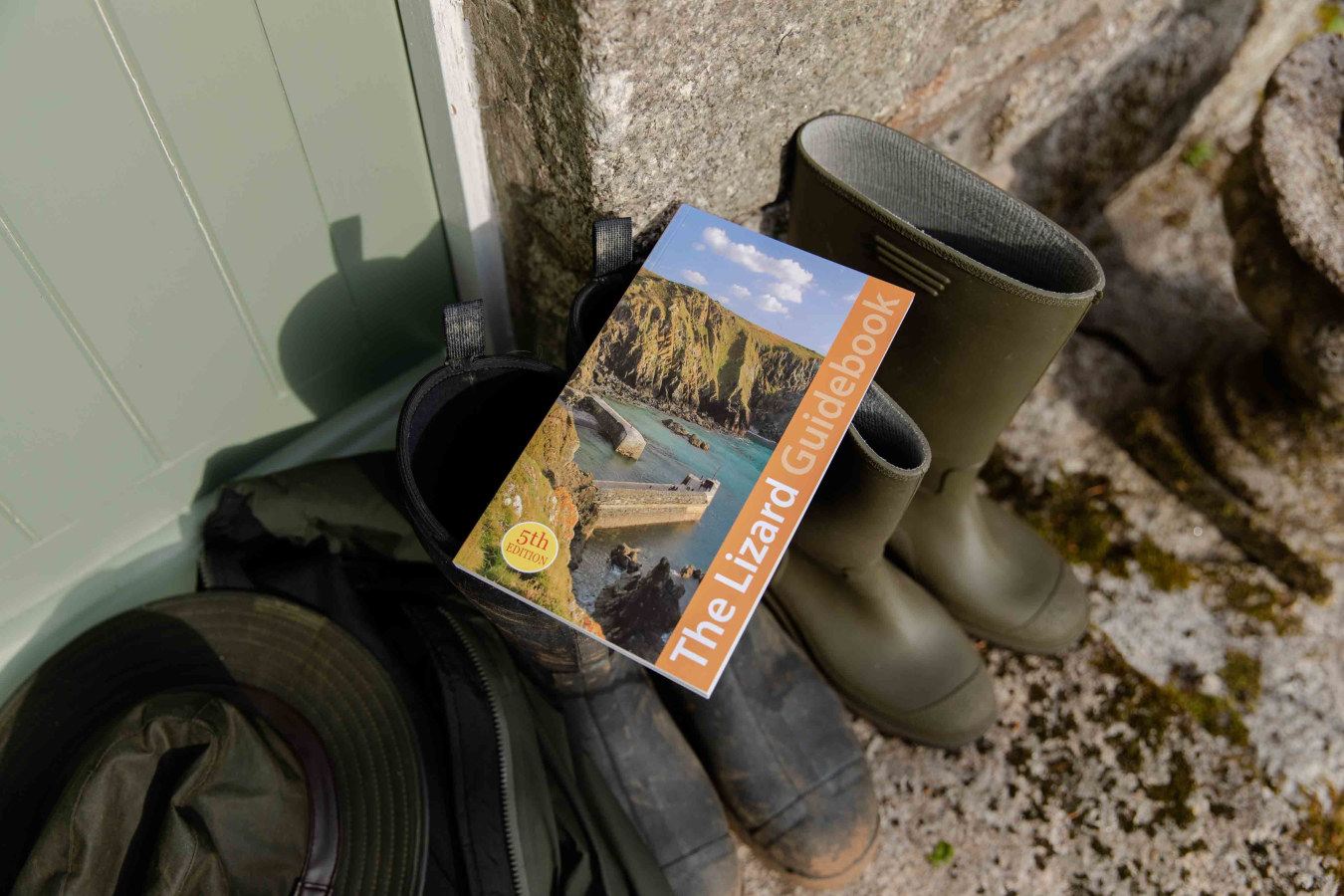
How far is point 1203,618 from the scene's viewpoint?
4.48 feet

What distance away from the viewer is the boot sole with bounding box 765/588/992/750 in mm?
1202

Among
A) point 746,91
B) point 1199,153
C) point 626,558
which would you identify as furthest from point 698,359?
point 1199,153

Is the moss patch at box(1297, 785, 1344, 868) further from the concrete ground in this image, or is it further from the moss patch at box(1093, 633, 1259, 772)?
the moss patch at box(1093, 633, 1259, 772)

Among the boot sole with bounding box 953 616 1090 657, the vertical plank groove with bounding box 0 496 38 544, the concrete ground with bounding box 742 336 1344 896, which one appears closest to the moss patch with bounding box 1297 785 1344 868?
the concrete ground with bounding box 742 336 1344 896

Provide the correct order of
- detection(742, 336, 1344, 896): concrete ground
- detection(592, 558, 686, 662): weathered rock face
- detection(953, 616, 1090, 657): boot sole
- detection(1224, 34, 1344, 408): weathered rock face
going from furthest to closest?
detection(953, 616, 1090, 657): boot sole
detection(742, 336, 1344, 896): concrete ground
detection(1224, 34, 1344, 408): weathered rock face
detection(592, 558, 686, 662): weathered rock face

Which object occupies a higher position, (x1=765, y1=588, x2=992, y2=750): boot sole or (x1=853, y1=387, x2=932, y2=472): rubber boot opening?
(x1=853, y1=387, x2=932, y2=472): rubber boot opening

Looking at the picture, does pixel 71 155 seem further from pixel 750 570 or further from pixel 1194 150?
pixel 1194 150

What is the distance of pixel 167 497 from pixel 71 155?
0.49 meters

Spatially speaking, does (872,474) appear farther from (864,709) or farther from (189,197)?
(189,197)

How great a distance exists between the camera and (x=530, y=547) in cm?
70

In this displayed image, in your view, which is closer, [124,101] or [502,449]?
[124,101]

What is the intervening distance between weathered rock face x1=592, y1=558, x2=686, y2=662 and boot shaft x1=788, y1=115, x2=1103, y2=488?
1.37 ft

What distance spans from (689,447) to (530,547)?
17 centimetres

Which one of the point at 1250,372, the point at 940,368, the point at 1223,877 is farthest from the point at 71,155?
the point at 1250,372
